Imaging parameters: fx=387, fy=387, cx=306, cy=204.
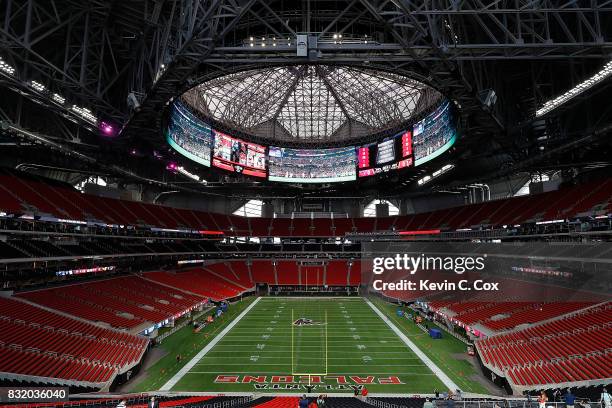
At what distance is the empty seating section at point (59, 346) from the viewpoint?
18.2 metres

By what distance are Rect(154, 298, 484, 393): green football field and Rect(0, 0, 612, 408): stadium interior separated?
204 millimetres

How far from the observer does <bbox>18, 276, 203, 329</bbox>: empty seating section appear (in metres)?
26.9

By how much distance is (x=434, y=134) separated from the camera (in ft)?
127

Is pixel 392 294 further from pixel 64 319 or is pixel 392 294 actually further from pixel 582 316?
pixel 64 319

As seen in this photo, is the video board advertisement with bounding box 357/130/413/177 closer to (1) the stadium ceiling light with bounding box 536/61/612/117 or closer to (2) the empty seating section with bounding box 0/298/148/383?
(1) the stadium ceiling light with bounding box 536/61/612/117

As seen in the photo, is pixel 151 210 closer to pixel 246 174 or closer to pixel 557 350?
pixel 246 174

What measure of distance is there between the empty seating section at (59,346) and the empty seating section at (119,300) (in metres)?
2.00

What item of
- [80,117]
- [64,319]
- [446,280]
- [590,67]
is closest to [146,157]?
[80,117]

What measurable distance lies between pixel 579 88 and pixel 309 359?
74.2 feet

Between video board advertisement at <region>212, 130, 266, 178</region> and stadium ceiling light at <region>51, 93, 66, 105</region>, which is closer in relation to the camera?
stadium ceiling light at <region>51, 93, 66, 105</region>

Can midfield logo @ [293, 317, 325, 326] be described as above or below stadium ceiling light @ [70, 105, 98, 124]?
below

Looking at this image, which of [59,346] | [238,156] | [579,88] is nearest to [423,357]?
[579,88]

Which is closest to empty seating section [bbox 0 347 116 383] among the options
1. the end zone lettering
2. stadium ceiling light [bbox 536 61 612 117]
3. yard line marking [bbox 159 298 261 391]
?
yard line marking [bbox 159 298 261 391]

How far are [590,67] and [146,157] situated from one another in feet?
130
